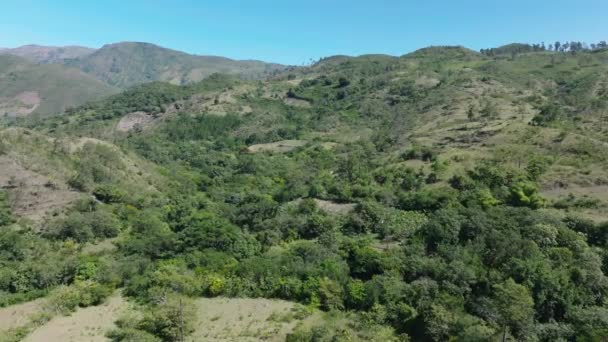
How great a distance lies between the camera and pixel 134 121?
14312cm

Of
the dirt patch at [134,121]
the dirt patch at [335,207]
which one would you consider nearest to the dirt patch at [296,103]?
the dirt patch at [134,121]

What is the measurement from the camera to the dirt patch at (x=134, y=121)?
139250mm

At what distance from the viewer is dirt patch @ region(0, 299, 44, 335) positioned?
33.0m

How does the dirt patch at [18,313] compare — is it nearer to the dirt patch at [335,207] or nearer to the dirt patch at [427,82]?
the dirt patch at [335,207]

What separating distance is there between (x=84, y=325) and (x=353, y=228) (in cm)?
2748

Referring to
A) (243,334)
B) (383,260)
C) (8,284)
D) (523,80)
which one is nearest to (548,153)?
(383,260)

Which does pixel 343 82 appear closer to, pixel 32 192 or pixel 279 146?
pixel 279 146

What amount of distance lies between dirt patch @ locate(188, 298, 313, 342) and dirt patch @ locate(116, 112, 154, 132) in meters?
117

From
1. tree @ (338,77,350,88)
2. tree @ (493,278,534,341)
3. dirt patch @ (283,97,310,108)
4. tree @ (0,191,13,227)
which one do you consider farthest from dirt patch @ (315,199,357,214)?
tree @ (338,77,350,88)

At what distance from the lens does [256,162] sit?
88.0m

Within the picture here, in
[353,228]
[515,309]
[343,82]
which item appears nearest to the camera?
[515,309]

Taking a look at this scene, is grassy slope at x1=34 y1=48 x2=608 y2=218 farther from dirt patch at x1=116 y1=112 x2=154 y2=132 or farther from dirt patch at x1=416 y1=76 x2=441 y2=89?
dirt patch at x1=116 y1=112 x2=154 y2=132

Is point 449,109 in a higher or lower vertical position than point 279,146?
higher

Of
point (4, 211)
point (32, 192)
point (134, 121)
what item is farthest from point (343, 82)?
point (4, 211)
